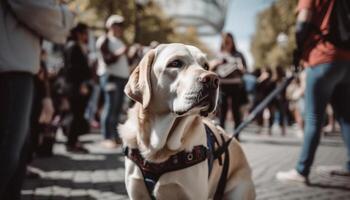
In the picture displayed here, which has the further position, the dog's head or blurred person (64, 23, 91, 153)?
blurred person (64, 23, 91, 153)

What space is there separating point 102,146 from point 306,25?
15.6 feet

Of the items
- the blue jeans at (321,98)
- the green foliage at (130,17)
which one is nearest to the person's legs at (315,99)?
the blue jeans at (321,98)

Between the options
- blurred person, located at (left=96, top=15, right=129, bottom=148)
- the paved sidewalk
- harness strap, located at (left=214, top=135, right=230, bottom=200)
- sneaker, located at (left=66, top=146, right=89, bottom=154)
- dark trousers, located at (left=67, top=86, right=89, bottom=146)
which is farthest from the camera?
blurred person, located at (left=96, top=15, right=129, bottom=148)

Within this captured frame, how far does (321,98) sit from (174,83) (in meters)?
2.29

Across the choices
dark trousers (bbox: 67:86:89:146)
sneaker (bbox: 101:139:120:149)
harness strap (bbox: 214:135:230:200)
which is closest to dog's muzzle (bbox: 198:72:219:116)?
harness strap (bbox: 214:135:230:200)

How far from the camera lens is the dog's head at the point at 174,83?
2.37 metres

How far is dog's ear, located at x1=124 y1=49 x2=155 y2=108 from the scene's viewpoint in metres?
2.44

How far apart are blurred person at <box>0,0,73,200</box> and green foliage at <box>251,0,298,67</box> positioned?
89.3ft

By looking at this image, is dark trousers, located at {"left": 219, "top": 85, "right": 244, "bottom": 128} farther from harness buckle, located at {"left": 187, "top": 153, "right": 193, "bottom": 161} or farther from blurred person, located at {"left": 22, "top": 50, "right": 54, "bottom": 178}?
harness buckle, located at {"left": 187, "top": 153, "right": 193, "bottom": 161}

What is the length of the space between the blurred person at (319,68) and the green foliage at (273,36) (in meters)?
24.9

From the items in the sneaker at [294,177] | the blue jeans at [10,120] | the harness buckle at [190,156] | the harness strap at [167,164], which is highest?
the blue jeans at [10,120]

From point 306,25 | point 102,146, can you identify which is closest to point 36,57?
point 306,25

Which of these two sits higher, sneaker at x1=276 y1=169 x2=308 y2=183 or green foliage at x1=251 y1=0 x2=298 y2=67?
green foliage at x1=251 y1=0 x2=298 y2=67

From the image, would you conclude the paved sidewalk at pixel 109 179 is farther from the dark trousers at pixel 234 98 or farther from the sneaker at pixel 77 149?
the dark trousers at pixel 234 98
